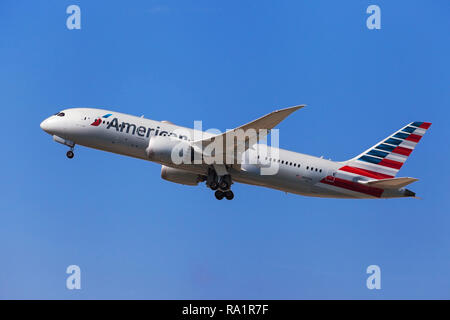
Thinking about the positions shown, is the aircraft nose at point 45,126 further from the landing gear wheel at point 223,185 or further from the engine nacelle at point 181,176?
the landing gear wheel at point 223,185

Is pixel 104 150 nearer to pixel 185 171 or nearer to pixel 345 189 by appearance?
pixel 185 171

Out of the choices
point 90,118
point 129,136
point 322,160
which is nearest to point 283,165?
point 322,160

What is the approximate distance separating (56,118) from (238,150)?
13807mm

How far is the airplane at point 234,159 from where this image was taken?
1782 inches

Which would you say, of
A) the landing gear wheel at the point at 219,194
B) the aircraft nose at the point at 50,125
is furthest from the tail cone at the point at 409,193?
the aircraft nose at the point at 50,125

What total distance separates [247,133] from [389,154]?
1192 centimetres

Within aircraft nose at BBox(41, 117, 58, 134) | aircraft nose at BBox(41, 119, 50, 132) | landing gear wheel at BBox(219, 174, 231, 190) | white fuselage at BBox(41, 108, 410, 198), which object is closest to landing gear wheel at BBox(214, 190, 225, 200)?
landing gear wheel at BBox(219, 174, 231, 190)

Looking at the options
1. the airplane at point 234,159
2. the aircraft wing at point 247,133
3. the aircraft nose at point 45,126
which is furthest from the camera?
the aircraft nose at point 45,126

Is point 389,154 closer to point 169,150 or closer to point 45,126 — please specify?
point 169,150

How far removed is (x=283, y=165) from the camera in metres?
46.6

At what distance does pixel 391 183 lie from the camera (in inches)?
1777

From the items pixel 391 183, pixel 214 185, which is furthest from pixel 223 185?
pixel 391 183

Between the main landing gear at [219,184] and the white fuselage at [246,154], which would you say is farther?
the main landing gear at [219,184]

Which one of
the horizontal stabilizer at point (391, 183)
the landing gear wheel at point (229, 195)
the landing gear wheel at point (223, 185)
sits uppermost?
the landing gear wheel at point (223, 185)
